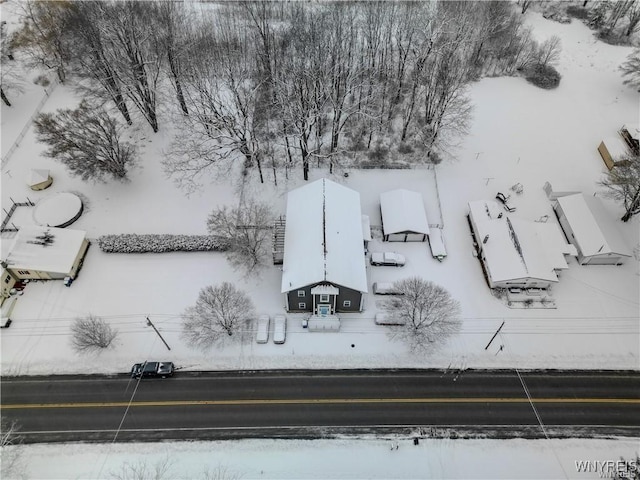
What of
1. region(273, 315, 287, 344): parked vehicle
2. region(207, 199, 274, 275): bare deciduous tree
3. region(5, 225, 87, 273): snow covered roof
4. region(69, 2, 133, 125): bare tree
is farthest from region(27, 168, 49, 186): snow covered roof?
region(273, 315, 287, 344): parked vehicle

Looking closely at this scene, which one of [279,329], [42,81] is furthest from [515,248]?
[42,81]

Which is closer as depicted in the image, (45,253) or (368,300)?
(368,300)

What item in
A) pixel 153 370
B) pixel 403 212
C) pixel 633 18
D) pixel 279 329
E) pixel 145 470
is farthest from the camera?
pixel 633 18

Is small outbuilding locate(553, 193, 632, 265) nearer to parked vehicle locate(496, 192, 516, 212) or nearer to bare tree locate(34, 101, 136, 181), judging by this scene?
parked vehicle locate(496, 192, 516, 212)

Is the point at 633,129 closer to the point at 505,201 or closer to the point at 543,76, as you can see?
the point at 543,76

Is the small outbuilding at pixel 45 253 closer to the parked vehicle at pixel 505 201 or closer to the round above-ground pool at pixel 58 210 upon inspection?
the round above-ground pool at pixel 58 210

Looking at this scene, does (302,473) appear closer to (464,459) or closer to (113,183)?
(464,459)

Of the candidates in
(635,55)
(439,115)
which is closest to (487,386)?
(439,115)
